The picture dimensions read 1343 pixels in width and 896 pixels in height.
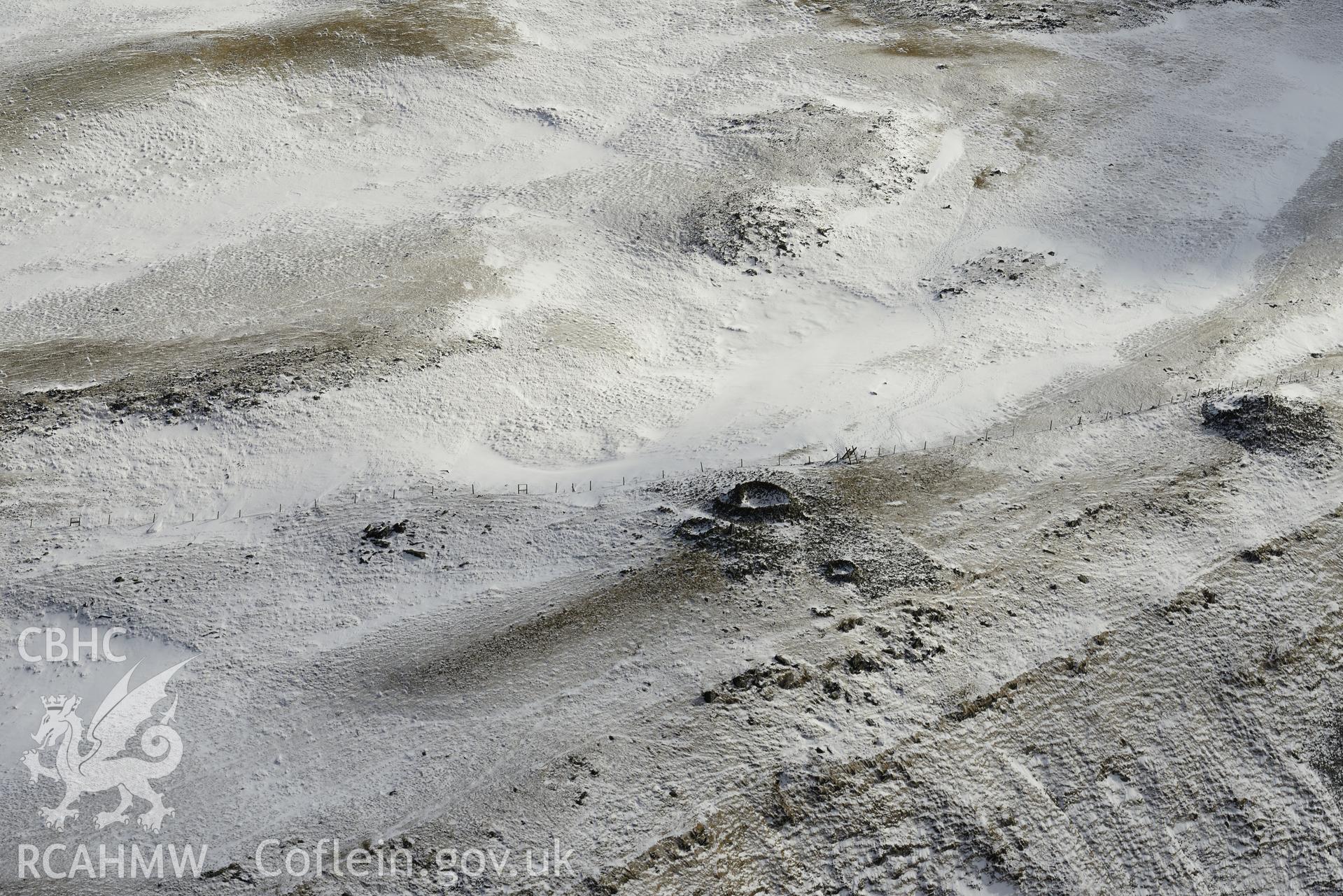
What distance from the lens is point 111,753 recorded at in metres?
20.7

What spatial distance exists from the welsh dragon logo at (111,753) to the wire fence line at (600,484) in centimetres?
576

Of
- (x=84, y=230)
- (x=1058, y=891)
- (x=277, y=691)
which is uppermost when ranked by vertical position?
(x=84, y=230)

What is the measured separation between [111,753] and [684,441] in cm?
1681

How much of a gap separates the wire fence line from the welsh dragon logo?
18.9ft

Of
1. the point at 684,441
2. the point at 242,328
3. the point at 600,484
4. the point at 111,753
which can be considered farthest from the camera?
the point at 242,328

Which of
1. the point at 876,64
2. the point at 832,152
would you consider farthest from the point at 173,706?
the point at 876,64

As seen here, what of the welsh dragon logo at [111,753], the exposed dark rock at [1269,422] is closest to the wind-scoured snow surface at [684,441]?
the exposed dark rock at [1269,422]

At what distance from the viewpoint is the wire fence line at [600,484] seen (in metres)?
26.3

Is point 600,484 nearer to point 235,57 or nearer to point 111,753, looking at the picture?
point 111,753

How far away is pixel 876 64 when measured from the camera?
51.6 m

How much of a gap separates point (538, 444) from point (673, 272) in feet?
36.1

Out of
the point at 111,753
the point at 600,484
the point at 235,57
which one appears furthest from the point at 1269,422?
the point at 235,57

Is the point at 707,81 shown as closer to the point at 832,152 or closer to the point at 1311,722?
the point at 832,152

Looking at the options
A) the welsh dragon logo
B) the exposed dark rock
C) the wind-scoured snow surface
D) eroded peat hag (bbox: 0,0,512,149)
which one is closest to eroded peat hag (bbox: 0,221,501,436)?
the wind-scoured snow surface
